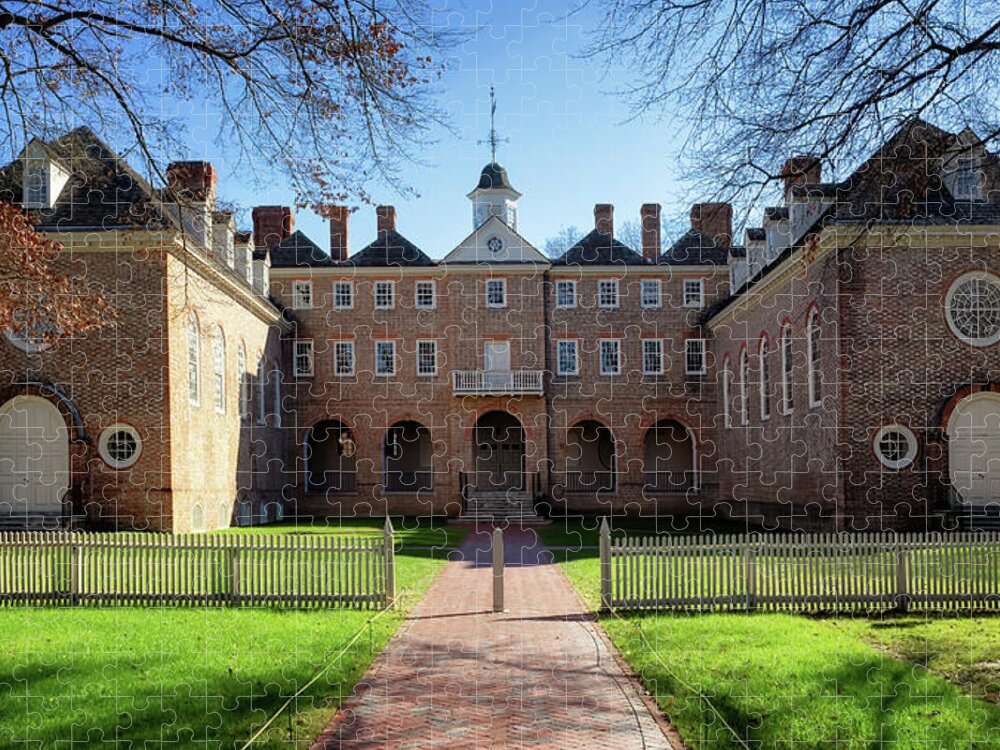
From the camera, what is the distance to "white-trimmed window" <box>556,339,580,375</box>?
39.0 meters

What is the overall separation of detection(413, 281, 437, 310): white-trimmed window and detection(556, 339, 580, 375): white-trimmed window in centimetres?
502

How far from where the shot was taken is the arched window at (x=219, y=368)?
29.1 m

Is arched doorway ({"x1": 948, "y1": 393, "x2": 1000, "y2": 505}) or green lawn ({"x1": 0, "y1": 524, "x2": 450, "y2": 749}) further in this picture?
arched doorway ({"x1": 948, "y1": 393, "x2": 1000, "y2": 505})

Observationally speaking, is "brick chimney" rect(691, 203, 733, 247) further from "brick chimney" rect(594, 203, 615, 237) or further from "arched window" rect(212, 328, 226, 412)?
"brick chimney" rect(594, 203, 615, 237)

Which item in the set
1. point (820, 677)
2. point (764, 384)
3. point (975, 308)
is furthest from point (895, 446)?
point (820, 677)

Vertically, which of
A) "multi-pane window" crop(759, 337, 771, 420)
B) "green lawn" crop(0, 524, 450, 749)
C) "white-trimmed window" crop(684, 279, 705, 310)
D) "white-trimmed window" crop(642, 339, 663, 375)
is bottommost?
"green lawn" crop(0, 524, 450, 749)

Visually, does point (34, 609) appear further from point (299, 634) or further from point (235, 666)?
point (235, 666)

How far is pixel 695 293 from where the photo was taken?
3916 cm

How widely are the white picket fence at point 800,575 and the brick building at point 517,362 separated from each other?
4272 mm

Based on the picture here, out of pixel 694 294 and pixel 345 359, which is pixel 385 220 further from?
pixel 694 294

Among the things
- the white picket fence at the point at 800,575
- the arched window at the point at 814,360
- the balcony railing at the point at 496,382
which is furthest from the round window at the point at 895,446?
the balcony railing at the point at 496,382

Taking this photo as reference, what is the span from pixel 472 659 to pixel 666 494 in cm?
2851

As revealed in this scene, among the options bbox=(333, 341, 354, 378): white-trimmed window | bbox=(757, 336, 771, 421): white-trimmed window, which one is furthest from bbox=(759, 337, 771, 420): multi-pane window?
bbox=(333, 341, 354, 378): white-trimmed window

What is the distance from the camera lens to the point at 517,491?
3869 cm
